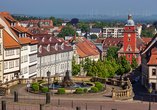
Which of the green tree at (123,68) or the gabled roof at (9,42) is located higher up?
the gabled roof at (9,42)

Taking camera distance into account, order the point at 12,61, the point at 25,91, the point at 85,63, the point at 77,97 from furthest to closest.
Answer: the point at 85,63, the point at 12,61, the point at 25,91, the point at 77,97

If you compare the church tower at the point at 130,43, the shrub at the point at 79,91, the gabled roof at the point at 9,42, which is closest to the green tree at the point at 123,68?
the church tower at the point at 130,43

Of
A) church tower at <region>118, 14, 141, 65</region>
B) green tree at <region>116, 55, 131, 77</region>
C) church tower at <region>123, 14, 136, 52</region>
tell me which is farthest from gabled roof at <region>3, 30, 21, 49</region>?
church tower at <region>123, 14, 136, 52</region>

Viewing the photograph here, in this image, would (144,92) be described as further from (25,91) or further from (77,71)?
(25,91)

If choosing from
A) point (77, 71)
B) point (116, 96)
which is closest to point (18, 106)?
point (116, 96)

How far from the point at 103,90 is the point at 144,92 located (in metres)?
37.4

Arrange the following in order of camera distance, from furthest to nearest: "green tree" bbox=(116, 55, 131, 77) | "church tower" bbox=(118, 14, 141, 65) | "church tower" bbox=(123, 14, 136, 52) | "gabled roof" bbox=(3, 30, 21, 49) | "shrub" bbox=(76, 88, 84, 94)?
"church tower" bbox=(118, 14, 141, 65)
"church tower" bbox=(123, 14, 136, 52)
"green tree" bbox=(116, 55, 131, 77)
"gabled roof" bbox=(3, 30, 21, 49)
"shrub" bbox=(76, 88, 84, 94)

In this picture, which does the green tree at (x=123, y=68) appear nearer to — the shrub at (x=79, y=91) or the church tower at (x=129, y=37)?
the church tower at (x=129, y=37)

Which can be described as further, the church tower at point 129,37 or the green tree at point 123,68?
the church tower at point 129,37

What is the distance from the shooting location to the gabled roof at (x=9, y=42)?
3000 inches

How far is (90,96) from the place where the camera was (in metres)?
55.9

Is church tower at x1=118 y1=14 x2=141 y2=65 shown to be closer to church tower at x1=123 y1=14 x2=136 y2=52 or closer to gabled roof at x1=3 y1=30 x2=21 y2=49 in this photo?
church tower at x1=123 y1=14 x2=136 y2=52

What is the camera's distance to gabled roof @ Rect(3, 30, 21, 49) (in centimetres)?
7619

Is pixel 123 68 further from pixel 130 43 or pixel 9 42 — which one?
pixel 9 42
